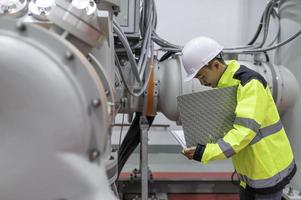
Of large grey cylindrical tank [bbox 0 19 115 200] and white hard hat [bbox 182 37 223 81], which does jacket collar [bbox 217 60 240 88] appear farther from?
large grey cylindrical tank [bbox 0 19 115 200]

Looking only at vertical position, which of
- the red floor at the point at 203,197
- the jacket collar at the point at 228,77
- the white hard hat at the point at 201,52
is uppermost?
the white hard hat at the point at 201,52

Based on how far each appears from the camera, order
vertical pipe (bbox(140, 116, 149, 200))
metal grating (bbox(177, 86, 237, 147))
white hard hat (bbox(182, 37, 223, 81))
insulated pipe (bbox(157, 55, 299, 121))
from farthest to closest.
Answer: insulated pipe (bbox(157, 55, 299, 121))
vertical pipe (bbox(140, 116, 149, 200))
white hard hat (bbox(182, 37, 223, 81))
metal grating (bbox(177, 86, 237, 147))

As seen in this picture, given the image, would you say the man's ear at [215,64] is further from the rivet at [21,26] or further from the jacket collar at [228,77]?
the rivet at [21,26]

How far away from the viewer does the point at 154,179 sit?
2.46m

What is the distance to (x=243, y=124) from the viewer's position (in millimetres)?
1387

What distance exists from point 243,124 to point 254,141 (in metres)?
0.15

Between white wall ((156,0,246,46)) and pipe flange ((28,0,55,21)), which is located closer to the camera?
pipe flange ((28,0,55,21))

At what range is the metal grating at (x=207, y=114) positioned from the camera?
138 centimetres

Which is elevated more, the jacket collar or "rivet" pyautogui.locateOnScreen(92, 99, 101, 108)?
"rivet" pyautogui.locateOnScreen(92, 99, 101, 108)

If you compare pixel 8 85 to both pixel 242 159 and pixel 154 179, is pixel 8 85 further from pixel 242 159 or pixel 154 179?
pixel 154 179

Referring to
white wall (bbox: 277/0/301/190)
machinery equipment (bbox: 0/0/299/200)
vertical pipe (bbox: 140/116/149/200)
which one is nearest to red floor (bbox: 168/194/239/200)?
white wall (bbox: 277/0/301/190)

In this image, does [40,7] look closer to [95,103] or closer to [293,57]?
[95,103]

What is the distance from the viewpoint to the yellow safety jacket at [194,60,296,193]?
1388 millimetres

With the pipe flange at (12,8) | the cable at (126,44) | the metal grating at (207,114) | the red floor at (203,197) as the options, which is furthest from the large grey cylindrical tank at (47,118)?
the red floor at (203,197)
